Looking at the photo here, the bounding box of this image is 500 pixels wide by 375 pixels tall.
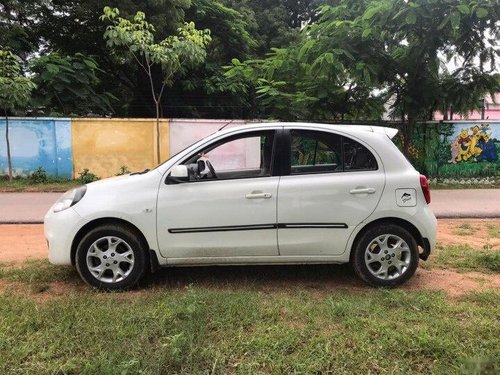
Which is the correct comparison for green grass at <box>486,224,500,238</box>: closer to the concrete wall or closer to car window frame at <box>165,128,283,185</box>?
car window frame at <box>165,128,283,185</box>

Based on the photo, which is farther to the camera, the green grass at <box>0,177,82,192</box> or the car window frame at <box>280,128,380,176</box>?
the green grass at <box>0,177,82,192</box>

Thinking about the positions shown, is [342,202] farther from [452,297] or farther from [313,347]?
[313,347]

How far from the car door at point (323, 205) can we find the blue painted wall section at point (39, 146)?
11749 millimetres

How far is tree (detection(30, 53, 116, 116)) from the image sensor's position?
→ 15391 millimetres

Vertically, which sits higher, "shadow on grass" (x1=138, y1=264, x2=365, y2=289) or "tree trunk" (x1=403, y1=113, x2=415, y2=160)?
"tree trunk" (x1=403, y1=113, x2=415, y2=160)

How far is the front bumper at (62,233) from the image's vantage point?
15.3ft

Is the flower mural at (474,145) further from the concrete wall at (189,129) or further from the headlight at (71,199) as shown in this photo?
the headlight at (71,199)

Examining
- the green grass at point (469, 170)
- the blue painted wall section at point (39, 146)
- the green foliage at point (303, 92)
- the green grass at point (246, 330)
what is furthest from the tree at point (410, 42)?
the green grass at point (246, 330)

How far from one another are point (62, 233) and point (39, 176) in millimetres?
10834

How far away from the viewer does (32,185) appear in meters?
13.9

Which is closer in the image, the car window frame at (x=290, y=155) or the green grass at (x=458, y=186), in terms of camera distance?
the car window frame at (x=290, y=155)

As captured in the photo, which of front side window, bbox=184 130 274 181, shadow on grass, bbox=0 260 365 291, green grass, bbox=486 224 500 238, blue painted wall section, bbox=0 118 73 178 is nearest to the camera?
front side window, bbox=184 130 274 181

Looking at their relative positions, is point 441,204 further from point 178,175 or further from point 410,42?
point 178,175

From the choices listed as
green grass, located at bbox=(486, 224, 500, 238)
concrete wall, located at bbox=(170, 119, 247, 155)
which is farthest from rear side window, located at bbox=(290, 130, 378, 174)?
concrete wall, located at bbox=(170, 119, 247, 155)
